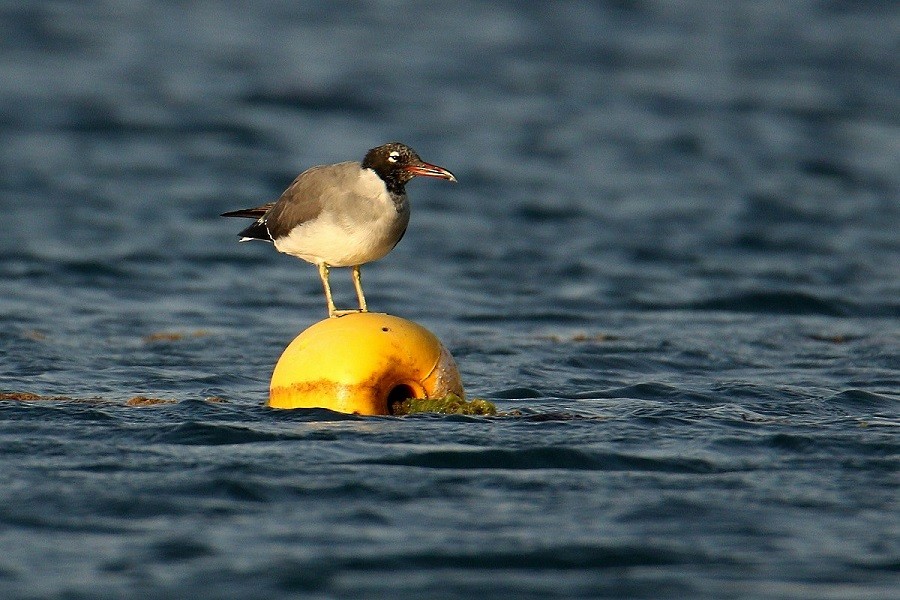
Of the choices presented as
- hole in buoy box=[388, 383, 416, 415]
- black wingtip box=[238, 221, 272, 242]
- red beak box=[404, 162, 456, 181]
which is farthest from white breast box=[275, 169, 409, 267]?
hole in buoy box=[388, 383, 416, 415]

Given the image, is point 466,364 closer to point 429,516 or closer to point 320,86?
point 429,516

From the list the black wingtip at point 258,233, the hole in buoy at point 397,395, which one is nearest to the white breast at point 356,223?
the black wingtip at point 258,233

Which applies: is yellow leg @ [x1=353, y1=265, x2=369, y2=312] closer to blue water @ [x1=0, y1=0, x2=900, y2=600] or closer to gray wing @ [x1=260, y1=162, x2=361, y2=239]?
gray wing @ [x1=260, y1=162, x2=361, y2=239]

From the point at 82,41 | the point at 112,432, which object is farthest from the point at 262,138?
the point at 112,432

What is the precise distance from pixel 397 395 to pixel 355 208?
1413 millimetres

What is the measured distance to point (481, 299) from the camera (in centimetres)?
1620

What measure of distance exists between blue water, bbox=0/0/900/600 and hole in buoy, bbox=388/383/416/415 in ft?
0.60

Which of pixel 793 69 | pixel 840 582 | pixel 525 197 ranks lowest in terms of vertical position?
pixel 840 582

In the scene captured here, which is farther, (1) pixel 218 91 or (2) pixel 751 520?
(1) pixel 218 91

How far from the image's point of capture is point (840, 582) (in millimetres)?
6812

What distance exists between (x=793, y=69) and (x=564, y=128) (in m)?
6.48

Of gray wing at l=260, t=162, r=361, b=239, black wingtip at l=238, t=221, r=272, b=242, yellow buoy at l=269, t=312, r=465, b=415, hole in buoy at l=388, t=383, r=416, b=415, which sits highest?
gray wing at l=260, t=162, r=361, b=239

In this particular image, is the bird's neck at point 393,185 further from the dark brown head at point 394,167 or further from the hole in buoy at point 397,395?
the hole in buoy at point 397,395

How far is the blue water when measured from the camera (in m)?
7.30
